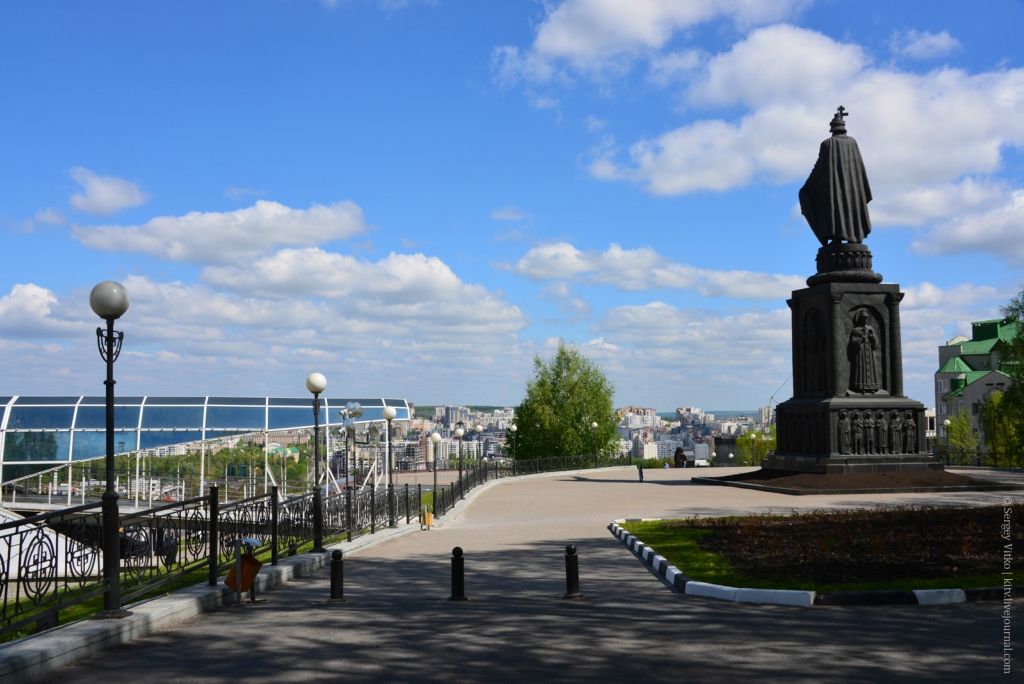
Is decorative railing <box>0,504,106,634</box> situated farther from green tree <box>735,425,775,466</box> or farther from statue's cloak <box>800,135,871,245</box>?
green tree <box>735,425,775,466</box>

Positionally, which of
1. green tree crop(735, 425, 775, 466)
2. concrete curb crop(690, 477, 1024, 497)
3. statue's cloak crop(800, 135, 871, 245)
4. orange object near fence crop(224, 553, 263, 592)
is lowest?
green tree crop(735, 425, 775, 466)

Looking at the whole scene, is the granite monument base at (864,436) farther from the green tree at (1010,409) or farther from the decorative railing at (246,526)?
the green tree at (1010,409)

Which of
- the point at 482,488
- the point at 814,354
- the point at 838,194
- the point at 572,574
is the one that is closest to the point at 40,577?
the point at 572,574

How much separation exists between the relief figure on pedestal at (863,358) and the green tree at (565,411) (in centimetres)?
3898

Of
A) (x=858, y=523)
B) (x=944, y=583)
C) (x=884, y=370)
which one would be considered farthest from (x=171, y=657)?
(x=884, y=370)

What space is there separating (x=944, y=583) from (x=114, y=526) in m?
8.83

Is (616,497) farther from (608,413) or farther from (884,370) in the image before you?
(608,413)

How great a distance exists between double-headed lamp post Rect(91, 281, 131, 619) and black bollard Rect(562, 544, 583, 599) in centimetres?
464

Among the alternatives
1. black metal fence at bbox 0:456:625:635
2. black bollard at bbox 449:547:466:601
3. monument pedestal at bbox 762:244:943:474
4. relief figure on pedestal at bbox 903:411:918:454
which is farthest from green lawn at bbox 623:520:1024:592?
relief figure on pedestal at bbox 903:411:918:454

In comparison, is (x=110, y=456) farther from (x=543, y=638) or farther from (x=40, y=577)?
(x=543, y=638)

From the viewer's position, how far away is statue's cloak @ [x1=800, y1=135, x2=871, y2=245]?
96.7 ft

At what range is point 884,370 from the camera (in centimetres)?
2825

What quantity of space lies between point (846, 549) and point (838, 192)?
2066 centimetres

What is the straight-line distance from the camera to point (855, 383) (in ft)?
91.1
